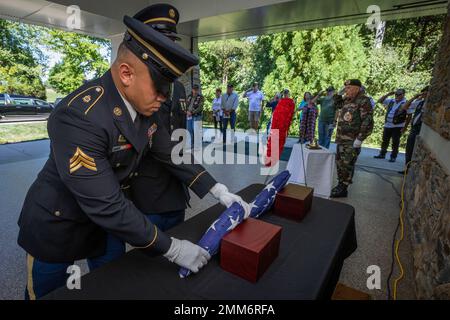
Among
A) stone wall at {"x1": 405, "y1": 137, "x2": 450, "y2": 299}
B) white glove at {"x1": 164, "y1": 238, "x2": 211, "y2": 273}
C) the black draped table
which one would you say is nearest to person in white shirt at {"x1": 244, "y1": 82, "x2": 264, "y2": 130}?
stone wall at {"x1": 405, "y1": 137, "x2": 450, "y2": 299}

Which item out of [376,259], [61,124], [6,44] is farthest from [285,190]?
[6,44]

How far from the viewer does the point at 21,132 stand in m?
6.88

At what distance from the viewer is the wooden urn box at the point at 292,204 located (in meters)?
1.27

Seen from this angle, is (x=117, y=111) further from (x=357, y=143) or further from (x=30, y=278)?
(x=357, y=143)

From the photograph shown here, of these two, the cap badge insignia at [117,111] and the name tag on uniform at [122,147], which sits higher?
the cap badge insignia at [117,111]

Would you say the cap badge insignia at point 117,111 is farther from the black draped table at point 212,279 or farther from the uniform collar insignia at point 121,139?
the black draped table at point 212,279

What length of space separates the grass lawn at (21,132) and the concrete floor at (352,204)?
0.67m

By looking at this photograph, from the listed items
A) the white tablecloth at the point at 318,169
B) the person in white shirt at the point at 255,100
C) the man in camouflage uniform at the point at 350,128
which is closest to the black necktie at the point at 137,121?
the white tablecloth at the point at 318,169

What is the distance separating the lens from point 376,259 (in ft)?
6.91

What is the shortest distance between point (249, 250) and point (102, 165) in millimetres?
502

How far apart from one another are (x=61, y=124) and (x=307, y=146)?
10.2 ft

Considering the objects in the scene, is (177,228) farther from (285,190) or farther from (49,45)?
(49,45)

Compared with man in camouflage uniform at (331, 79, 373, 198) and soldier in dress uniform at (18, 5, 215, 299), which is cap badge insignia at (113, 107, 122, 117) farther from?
man in camouflage uniform at (331, 79, 373, 198)

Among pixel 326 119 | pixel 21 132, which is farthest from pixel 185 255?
pixel 21 132
